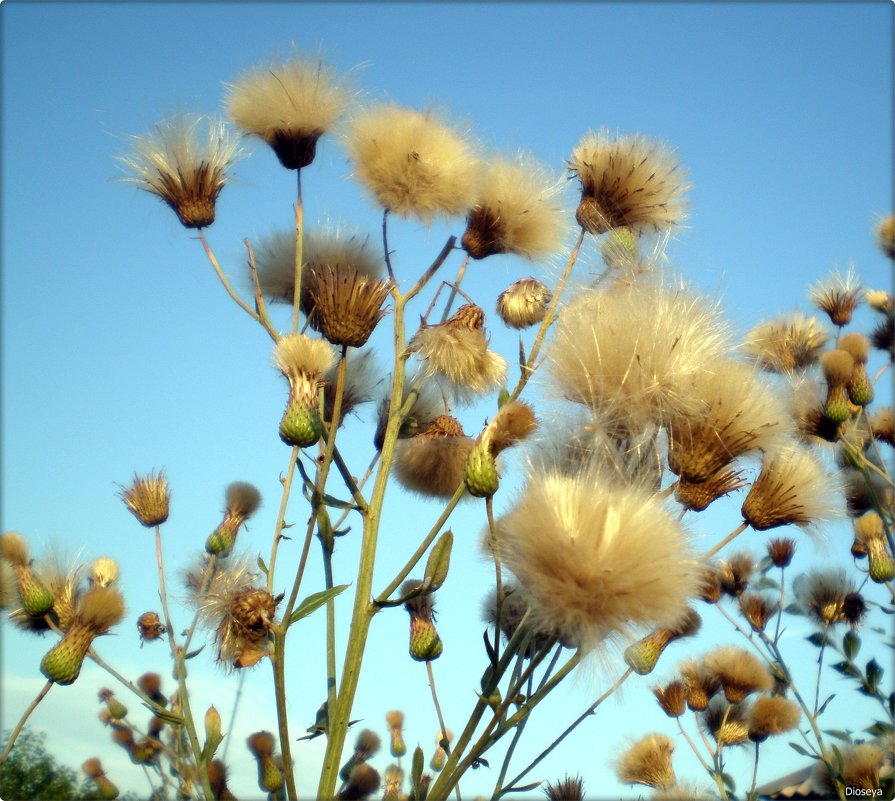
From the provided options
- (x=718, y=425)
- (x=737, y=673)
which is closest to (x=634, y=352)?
(x=718, y=425)

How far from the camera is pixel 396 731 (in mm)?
4184

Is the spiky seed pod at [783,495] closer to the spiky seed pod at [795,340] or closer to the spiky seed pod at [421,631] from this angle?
the spiky seed pod at [421,631]

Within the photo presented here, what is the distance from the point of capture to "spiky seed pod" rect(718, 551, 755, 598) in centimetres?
471

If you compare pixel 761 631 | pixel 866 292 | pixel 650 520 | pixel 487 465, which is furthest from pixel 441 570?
pixel 866 292

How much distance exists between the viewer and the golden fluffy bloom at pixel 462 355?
2711 mm

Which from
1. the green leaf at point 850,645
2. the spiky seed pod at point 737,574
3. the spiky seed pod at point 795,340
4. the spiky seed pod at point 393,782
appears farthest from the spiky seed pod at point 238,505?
the green leaf at point 850,645

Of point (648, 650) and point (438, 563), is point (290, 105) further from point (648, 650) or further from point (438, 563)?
point (648, 650)

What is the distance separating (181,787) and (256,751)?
0.94ft

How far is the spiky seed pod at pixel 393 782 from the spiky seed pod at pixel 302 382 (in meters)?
1.35

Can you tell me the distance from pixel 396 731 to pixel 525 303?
2343mm

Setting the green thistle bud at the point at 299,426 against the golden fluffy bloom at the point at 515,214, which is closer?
the green thistle bud at the point at 299,426

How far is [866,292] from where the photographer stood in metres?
5.48

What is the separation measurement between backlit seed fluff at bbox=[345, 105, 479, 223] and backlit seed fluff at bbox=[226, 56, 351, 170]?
0.12 metres

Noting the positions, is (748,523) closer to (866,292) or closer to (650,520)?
(650,520)
